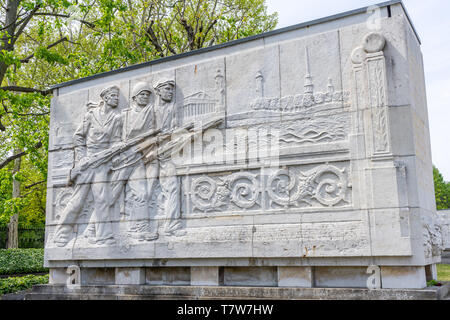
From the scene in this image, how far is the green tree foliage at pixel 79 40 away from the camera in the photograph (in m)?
13.7

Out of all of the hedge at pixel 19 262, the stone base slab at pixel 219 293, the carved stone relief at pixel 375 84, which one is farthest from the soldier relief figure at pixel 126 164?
the hedge at pixel 19 262

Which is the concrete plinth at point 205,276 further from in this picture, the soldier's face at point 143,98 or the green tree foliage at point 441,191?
the green tree foliage at point 441,191

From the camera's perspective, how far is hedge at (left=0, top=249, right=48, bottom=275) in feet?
60.5

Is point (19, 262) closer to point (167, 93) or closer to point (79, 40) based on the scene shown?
point (79, 40)

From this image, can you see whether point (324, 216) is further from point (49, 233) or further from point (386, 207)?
point (49, 233)

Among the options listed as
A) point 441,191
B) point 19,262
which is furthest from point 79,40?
point 441,191

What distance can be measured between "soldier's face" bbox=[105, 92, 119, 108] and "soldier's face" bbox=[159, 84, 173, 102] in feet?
3.53

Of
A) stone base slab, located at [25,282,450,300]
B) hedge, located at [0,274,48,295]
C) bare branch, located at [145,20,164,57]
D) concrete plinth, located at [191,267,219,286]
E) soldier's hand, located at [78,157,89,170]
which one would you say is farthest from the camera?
bare branch, located at [145,20,164,57]

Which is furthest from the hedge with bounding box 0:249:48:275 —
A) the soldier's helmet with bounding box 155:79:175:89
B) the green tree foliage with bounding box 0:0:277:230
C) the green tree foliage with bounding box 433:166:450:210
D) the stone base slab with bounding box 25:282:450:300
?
the green tree foliage with bounding box 433:166:450:210

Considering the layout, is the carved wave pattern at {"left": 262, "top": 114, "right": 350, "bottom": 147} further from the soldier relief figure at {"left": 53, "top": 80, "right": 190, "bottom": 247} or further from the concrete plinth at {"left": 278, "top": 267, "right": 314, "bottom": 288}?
the soldier relief figure at {"left": 53, "top": 80, "right": 190, "bottom": 247}

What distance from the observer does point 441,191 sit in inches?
1854

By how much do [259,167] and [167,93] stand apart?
7.67 ft

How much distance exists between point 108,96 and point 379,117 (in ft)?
16.8

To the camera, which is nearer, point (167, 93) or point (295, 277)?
point (295, 277)
